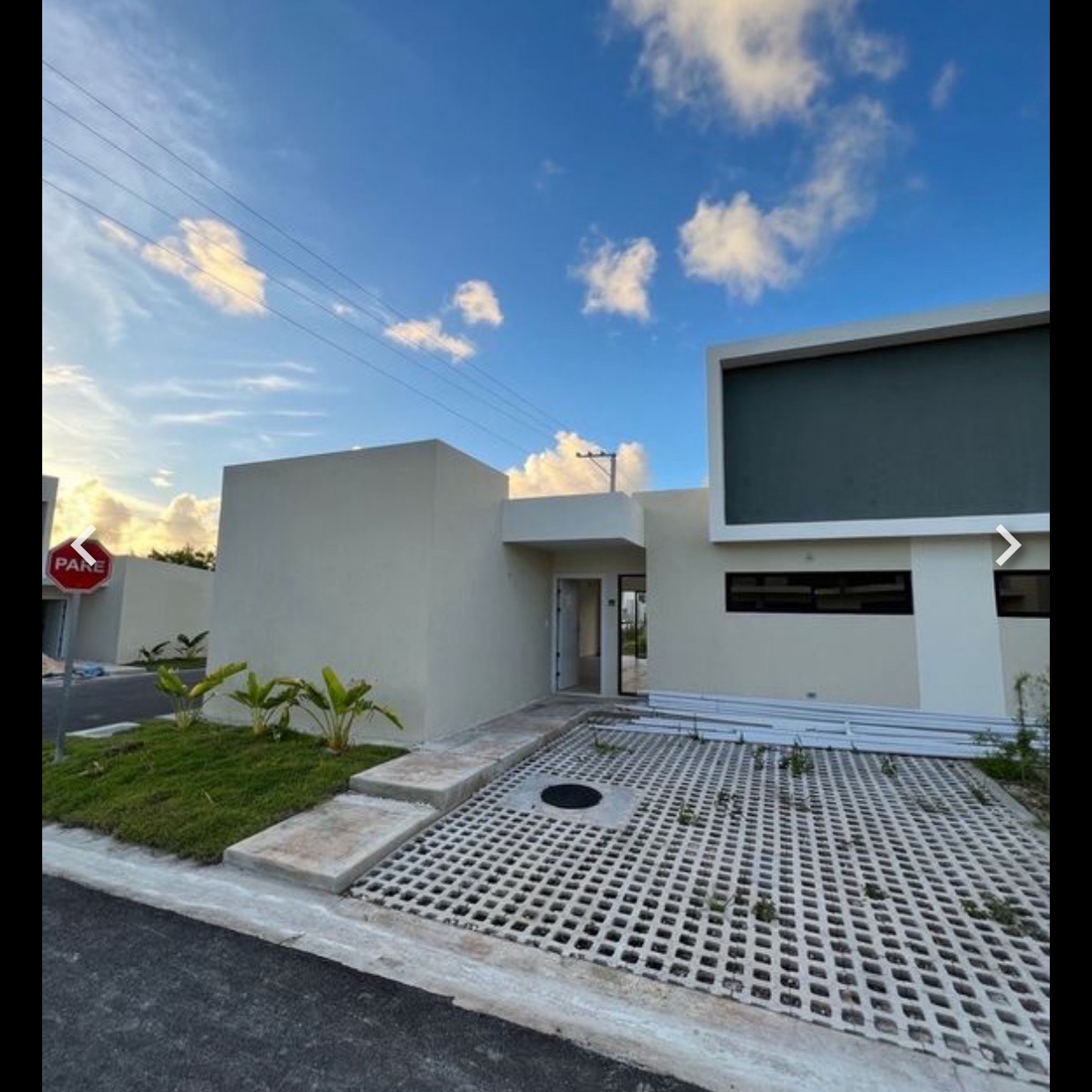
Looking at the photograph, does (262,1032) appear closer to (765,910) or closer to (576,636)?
(765,910)

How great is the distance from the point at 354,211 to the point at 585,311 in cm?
503

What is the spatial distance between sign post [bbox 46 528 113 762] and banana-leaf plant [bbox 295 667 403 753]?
269 cm

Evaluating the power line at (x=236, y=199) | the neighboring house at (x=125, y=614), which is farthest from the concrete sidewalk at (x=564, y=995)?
the neighboring house at (x=125, y=614)

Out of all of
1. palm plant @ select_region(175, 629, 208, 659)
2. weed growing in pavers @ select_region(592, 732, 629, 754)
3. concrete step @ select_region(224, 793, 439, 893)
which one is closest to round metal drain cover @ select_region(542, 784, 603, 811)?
concrete step @ select_region(224, 793, 439, 893)

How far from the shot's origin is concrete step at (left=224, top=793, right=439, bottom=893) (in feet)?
13.6

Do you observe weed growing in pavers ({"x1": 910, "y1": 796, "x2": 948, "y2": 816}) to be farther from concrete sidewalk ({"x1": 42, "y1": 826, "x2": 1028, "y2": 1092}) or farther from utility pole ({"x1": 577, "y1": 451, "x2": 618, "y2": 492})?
utility pole ({"x1": 577, "y1": 451, "x2": 618, "y2": 492})

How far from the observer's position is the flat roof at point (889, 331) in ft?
26.8

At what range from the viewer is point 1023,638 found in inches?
317

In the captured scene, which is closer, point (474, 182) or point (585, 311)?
point (474, 182)

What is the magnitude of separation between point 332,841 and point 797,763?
17.2 feet

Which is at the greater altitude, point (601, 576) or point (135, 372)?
point (135, 372)
